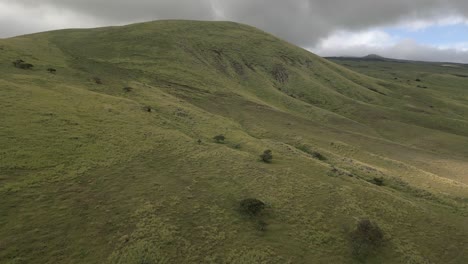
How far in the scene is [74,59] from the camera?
313 feet

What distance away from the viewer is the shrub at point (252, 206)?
33.8 m

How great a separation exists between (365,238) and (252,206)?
419 inches

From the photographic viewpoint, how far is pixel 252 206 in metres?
34.1

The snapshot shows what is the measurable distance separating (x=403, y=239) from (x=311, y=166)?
15274 millimetres

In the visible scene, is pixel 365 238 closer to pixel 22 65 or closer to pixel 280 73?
pixel 22 65

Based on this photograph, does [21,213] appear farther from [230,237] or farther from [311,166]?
[311,166]

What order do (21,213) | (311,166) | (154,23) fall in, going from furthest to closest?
(154,23), (311,166), (21,213)

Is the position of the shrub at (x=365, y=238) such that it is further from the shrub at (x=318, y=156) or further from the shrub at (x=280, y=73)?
the shrub at (x=280, y=73)

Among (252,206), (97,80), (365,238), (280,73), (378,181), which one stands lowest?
(378,181)

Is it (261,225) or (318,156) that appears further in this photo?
(318,156)

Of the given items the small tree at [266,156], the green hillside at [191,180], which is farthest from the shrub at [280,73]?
the small tree at [266,156]

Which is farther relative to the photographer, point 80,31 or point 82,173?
point 80,31

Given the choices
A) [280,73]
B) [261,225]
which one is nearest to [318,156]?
[261,225]

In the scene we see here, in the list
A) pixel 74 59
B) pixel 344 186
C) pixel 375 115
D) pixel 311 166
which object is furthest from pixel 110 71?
pixel 375 115
